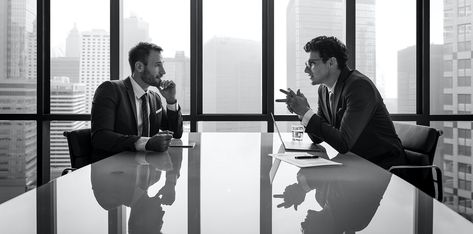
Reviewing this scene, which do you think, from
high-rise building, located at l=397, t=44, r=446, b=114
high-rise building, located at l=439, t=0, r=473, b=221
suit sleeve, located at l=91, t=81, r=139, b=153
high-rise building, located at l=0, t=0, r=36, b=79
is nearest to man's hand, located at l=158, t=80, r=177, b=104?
suit sleeve, located at l=91, t=81, r=139, b=153

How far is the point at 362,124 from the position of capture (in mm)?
2453

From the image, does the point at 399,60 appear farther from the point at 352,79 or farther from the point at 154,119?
the point at 154,119

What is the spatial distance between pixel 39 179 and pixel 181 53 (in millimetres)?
2109

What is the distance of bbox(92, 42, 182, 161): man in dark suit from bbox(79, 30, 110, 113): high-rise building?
64.8 inches

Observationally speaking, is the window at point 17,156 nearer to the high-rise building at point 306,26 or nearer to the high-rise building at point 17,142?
the high-rise building at point 17,142

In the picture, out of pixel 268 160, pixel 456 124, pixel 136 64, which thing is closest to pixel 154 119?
pixel 136 64

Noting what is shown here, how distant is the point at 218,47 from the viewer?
4.91 meters

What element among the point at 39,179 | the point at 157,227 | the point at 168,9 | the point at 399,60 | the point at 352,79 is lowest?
the point at 39,179

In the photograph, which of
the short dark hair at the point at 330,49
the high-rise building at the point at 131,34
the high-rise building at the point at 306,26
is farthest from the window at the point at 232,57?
the short dark hair at the point at 330,49

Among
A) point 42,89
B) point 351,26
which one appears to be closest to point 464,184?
point 351,26

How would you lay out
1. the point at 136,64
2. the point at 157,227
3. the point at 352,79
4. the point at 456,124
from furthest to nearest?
the point at 456,124
the point at 136,64
the point at 352,79
the point at 157,227

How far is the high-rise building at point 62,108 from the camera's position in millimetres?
4812

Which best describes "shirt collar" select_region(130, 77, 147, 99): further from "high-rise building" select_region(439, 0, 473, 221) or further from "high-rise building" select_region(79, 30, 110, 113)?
"high-rise building" select_region(439, 0, 473, 221)

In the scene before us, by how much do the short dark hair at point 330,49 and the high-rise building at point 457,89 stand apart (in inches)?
96.2
